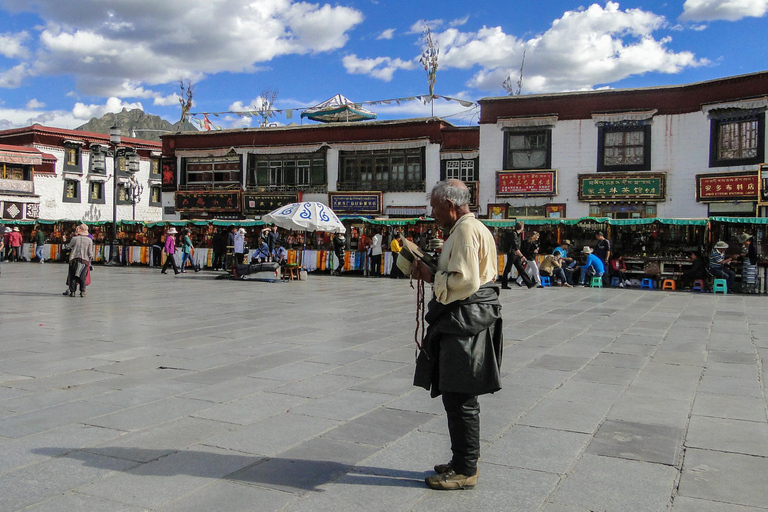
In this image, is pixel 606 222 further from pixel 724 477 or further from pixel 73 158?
pixel 73 158

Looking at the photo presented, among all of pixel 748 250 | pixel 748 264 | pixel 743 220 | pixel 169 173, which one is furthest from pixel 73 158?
pixel 748 264

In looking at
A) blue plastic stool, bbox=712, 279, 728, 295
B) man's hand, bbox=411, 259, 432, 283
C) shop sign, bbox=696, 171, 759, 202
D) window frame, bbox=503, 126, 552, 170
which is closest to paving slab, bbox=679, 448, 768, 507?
man's hand, bbox=411, 259, 432, 283

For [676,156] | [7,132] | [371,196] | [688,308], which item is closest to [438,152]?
[371,196]

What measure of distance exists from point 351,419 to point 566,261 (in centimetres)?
1506

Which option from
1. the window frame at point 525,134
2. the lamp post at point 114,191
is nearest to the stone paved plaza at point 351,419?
the window frame at point 525,134

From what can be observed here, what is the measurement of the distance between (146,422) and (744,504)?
147 inches

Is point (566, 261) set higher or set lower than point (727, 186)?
lower

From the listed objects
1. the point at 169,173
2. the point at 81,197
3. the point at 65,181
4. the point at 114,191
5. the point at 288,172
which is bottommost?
the point at 114,191

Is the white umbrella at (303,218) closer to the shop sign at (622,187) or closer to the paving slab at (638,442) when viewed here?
the shop sign at (622,187)

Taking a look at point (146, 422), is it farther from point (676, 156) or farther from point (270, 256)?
point (676, 156)

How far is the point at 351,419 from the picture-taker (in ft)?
14.9

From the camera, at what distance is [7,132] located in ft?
134

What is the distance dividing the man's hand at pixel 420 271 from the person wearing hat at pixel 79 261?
11.3 metres

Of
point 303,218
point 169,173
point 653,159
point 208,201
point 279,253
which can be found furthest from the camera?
point 169,173
